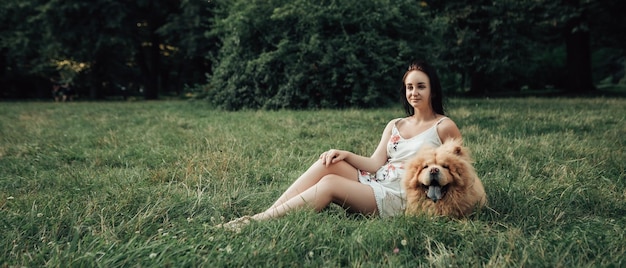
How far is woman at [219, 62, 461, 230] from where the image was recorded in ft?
9.63

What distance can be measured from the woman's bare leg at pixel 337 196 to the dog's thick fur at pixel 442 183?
319mm

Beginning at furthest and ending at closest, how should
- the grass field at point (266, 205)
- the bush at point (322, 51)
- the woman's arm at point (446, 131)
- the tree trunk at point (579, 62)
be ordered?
1. the tree trunk at point (579, 62)
2. the bush at point (322, 51)
3. the woman's arm at point (446, 131)
4. the grass field at point (266, 205)

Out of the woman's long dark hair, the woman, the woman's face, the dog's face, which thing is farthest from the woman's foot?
the woman's long dark hair

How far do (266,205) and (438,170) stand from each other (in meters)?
1.35

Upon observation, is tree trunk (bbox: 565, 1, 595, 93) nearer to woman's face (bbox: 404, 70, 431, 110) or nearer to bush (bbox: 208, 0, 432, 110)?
bush (bbox: 208, 0, 432, 110)

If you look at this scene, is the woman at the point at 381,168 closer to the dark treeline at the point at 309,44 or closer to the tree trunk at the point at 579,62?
the dark treeline at the point at 309,44

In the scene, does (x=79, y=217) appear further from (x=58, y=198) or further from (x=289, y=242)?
(x=289, y=242)

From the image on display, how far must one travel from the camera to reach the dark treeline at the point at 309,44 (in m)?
11.8

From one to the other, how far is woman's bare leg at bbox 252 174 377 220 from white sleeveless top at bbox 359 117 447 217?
0.23 ft

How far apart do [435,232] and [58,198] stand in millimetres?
2598

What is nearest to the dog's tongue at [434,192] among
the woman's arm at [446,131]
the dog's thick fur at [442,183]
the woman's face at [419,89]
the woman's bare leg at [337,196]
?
the dog's thick fur at [442,183]

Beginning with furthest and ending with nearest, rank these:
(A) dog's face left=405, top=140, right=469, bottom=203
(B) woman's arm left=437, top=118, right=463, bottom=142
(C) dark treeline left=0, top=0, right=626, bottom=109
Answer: (C) dark treeline left=0, top=0, right=626, bottom=109 < (B) woman's arm left=437, top=118, right=463, bottom=142 < (A) dog's face left=405, top=140, right=469, bottom=203

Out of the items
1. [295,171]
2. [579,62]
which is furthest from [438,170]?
[579,62]

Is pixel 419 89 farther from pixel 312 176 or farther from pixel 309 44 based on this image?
pixel 309 44
